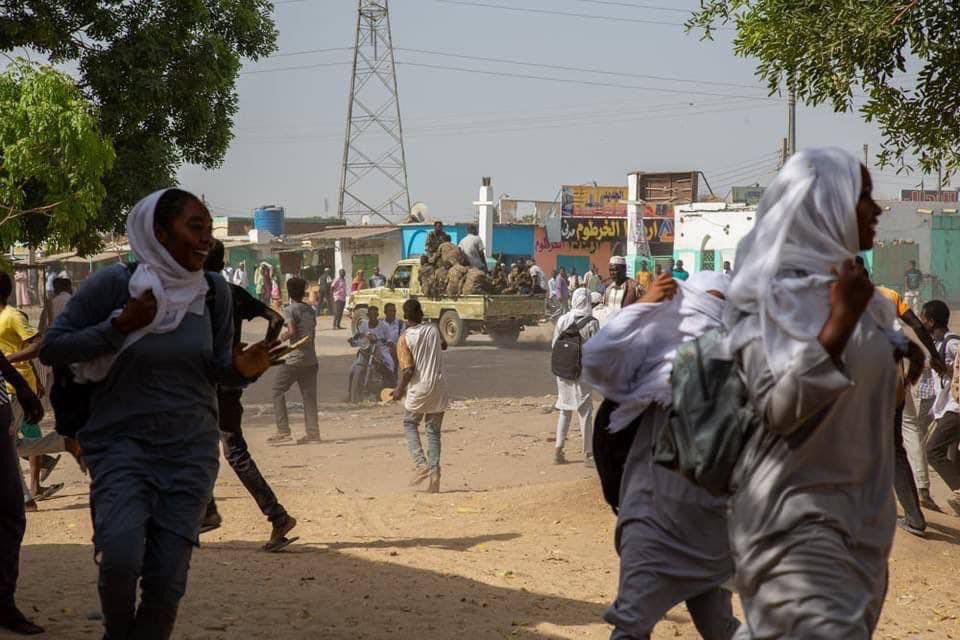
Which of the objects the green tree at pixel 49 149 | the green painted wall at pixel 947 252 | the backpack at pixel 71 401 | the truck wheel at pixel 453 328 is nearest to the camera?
the backpack at pixel 71 401

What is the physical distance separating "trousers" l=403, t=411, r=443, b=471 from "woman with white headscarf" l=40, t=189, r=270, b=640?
6.62 metres

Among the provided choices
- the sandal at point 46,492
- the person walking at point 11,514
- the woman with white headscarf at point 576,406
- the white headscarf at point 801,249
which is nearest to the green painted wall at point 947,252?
the woman with white headscarf at point 576,406

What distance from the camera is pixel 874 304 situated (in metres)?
3.27

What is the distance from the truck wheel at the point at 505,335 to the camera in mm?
28219

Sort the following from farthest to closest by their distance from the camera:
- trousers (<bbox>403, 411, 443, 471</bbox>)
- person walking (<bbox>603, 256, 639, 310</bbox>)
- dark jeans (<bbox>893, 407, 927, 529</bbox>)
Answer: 1. person walking (<bbox>603, 256, 639, 310</bbox>)
2. trousers (<bbox>403, 411, 443, 471</bbox>)
3. dark jeans (<bbox>893, 407, 927, 529</bbox>)

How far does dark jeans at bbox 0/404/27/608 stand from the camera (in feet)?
18.9

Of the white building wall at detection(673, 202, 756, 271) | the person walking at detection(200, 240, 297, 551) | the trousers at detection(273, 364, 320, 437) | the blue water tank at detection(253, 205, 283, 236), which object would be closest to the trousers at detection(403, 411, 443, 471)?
the person walking at detection(200, 240, 297, 551)

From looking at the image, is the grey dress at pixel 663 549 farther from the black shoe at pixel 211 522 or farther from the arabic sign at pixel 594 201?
the arabic sign at pixel 594 201

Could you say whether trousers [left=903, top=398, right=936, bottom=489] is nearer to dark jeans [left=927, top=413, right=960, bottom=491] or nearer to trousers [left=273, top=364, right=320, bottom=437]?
dark jeans [left=927, top=413, right=960, bottom=491]

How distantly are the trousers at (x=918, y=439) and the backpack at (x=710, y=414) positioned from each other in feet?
21.8

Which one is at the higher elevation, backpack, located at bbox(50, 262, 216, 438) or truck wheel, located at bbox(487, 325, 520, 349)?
backpack, located at bbox(50, 262, 216, 438)

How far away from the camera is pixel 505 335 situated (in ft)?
93.6

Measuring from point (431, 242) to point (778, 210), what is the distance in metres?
25.3

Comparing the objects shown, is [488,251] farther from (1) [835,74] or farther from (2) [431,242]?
(1) [835,74]
